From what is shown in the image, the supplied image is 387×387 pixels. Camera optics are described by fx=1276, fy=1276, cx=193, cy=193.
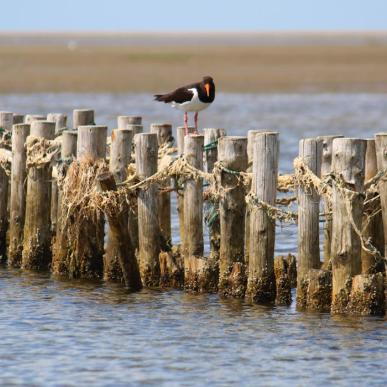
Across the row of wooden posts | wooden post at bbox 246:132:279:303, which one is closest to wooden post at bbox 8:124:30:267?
the row of wooden posts

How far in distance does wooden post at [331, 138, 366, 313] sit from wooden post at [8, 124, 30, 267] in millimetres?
5016

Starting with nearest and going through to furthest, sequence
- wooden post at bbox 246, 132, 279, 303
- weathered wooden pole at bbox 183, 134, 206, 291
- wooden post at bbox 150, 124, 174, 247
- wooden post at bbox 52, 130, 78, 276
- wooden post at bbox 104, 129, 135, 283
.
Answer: wooden post at bbox 246, 132, 279, 303
weathered wooden pole at bbox 183, 134, 206, 291
wooden post at bbox 104, 129, 135, 283
wooden post at bbox 150, 124, 174, 247
wooden post at bbox 52, 130, 78, 276

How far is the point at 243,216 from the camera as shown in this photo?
1402 centimetres

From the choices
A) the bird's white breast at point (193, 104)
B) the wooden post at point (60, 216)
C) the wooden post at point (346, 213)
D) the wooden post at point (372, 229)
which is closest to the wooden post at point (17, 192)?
the wooden post at point (60, 216)

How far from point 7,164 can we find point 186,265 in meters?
3.57

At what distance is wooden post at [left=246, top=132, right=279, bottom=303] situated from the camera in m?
13.3

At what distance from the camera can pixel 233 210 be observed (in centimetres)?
1396

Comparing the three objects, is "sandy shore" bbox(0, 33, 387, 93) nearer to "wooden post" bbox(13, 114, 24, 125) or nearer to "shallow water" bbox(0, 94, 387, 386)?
"wooden post" bbox(13, 114, 24, 125)

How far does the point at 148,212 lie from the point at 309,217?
2.27 metres

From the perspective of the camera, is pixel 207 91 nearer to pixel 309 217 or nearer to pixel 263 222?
pixel 263 222

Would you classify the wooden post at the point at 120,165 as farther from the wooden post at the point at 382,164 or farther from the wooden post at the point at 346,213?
the wooden post at the point at 382,164

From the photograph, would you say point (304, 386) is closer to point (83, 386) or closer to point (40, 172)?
point (83, 386)

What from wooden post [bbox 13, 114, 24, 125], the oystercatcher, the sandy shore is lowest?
wooden post [bbox 13, 114, 24, 125]

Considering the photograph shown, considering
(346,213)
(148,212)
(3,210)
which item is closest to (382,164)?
(346,213)
